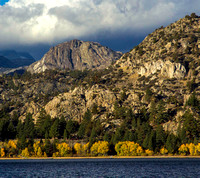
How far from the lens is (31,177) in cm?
9138

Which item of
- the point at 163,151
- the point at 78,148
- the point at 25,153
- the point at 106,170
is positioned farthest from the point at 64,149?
the point at 106,170

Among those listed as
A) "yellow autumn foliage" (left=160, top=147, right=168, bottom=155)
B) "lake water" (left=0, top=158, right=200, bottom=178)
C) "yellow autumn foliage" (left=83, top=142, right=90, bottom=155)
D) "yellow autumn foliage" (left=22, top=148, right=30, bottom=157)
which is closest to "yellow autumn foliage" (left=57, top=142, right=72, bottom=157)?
"yellow autumn foliage" (left=83, top=142, right=90, bottom=155)

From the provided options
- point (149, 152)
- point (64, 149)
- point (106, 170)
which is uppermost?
point (64, 149)

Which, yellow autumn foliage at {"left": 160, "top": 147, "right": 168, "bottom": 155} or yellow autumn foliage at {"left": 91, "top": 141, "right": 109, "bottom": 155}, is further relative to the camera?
yellow autumn foliage at {"left": 91, "top": 141, "right": 109, "bottom": 155}

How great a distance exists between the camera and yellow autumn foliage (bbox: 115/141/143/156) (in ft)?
615

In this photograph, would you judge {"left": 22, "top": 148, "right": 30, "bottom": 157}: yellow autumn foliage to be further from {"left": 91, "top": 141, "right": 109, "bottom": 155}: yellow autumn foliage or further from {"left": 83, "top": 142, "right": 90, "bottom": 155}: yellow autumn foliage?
{"left": 91, "top": 141, "right": 109, "bottom": 155}: yellow autumn foliage

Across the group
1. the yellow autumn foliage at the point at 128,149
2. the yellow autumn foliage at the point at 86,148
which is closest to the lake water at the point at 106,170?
the yellow autumn foliage at the point at 128,149

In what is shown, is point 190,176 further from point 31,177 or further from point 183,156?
point 183,156

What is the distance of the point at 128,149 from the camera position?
18762cm

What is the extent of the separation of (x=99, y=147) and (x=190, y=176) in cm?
10255

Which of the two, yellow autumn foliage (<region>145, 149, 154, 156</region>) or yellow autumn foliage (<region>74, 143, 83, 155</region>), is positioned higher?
yellow autumn foliage (<region>74, 143, 83, 155</region>)

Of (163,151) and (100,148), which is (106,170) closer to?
(100,148)

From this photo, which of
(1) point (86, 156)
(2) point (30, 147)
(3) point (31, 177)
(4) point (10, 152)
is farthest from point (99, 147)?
(3) point (31, 177)

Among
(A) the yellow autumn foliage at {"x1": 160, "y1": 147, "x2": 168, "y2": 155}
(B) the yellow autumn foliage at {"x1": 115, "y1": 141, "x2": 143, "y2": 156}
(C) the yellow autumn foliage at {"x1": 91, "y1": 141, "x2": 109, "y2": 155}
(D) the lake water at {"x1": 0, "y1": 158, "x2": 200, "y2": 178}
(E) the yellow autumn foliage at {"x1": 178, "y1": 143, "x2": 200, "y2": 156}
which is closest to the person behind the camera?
(D) the lake water at {"x1": 0, "y1": 158, "x2": 200, "y2": 178}
